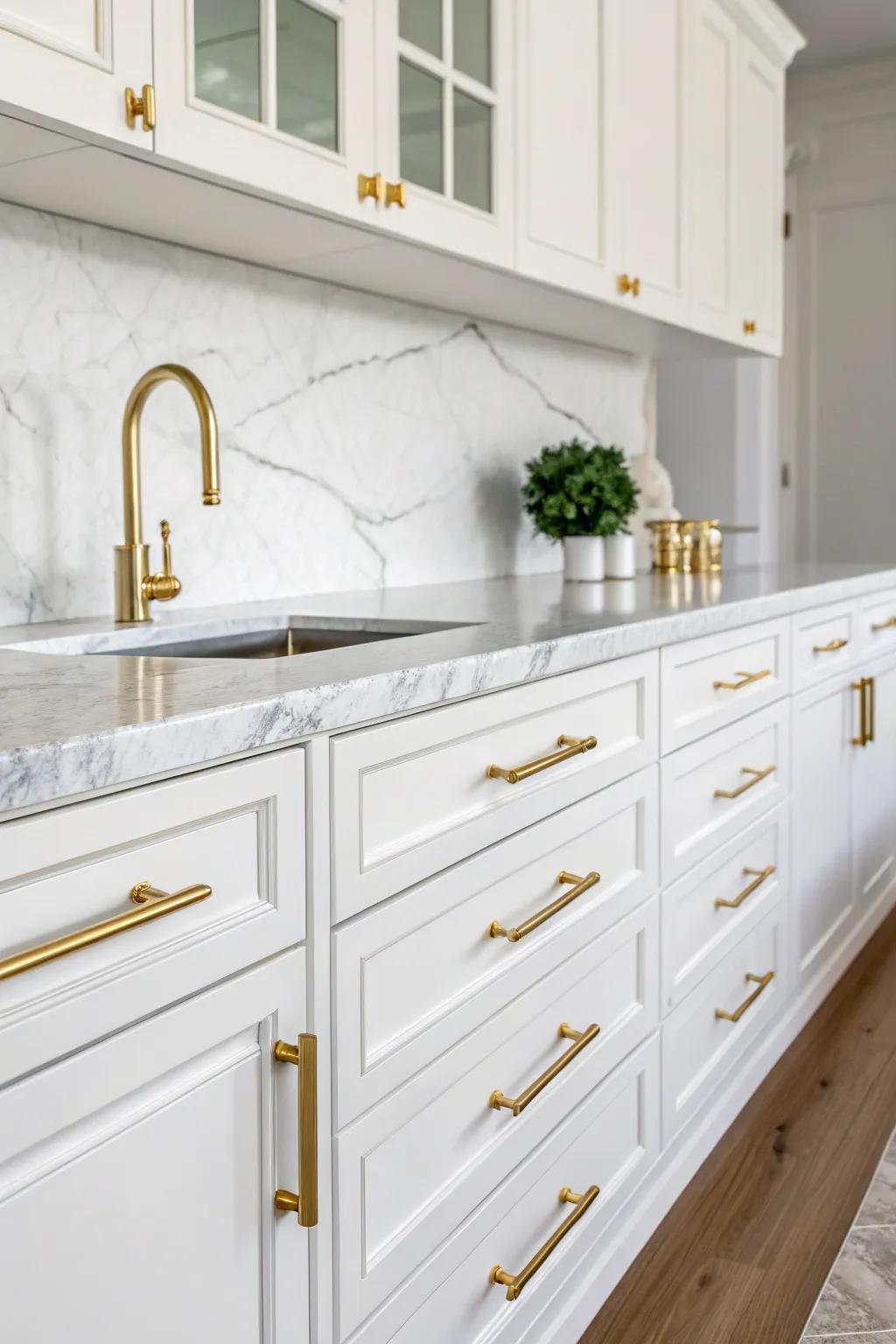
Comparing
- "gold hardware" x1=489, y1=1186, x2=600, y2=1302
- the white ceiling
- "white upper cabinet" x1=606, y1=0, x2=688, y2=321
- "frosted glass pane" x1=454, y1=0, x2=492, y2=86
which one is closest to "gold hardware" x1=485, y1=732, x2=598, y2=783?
"gold hardware" x1=489, y1=1186, x2=600, y2=1302

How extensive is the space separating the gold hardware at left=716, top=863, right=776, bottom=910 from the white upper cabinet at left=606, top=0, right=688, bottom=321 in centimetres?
106

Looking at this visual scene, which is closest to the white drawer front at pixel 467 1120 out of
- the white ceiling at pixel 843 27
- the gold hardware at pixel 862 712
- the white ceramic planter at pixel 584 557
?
the white ceramic planter at pixel 584 557

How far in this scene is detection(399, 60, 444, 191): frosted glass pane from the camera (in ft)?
5.45

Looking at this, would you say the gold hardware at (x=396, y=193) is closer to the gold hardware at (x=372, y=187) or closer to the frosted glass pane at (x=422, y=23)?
the gold hardware at (x=372, y=187)

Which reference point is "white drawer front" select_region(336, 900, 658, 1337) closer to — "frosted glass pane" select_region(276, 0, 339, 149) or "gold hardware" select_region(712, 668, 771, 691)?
"gold hardware" select_region(712, 668, 771, 691)

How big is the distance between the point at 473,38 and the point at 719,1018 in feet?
5.05

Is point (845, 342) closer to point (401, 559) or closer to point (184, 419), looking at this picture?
point (401, 559)

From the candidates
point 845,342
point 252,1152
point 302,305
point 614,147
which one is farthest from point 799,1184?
point 845,342

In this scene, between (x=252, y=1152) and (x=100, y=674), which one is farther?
(x=100, y=674)

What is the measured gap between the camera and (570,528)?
2.43m

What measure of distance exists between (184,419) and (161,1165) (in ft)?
3.99

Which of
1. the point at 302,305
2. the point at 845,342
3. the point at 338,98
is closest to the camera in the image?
the point at 338,98

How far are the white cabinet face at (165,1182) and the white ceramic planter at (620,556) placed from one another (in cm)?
164

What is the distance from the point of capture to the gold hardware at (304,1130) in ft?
3.11
